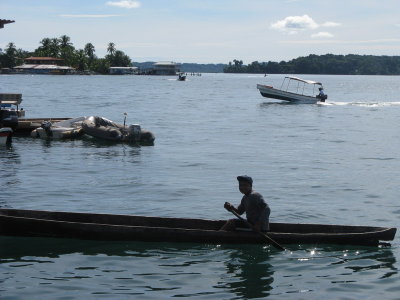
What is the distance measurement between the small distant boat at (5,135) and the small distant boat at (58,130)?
11.0 ft

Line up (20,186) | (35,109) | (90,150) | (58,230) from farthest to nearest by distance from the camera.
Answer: (35,109)
(90,150)
(20,186)
(58,230)

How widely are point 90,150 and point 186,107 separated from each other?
38172mm

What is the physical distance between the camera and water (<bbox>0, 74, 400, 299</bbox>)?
39.0ft

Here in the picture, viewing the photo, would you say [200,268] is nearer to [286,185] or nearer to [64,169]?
[286,185]

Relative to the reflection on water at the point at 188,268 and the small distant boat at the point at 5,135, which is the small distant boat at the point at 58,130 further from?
the reflection on water at the point at 188,268

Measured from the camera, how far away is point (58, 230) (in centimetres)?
1365

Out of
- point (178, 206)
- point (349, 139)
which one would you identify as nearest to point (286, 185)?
point (178, 206)

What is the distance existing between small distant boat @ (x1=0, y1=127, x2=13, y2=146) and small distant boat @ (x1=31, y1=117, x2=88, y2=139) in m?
3.36

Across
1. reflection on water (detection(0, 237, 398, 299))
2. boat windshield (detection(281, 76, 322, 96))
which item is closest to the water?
reflection on water (detection(0, 237, 398, 299))

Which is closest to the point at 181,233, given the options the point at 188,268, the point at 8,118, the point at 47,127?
the point at 188,268

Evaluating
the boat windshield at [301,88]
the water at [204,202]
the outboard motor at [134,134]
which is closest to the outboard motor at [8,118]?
the water at [204,202]

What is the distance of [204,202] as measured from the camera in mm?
18984

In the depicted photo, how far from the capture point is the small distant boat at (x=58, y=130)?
113ft

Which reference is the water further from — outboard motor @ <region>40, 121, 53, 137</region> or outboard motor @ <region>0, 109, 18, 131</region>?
outboard motor @ <region>40, 121, 53, 137</region>
